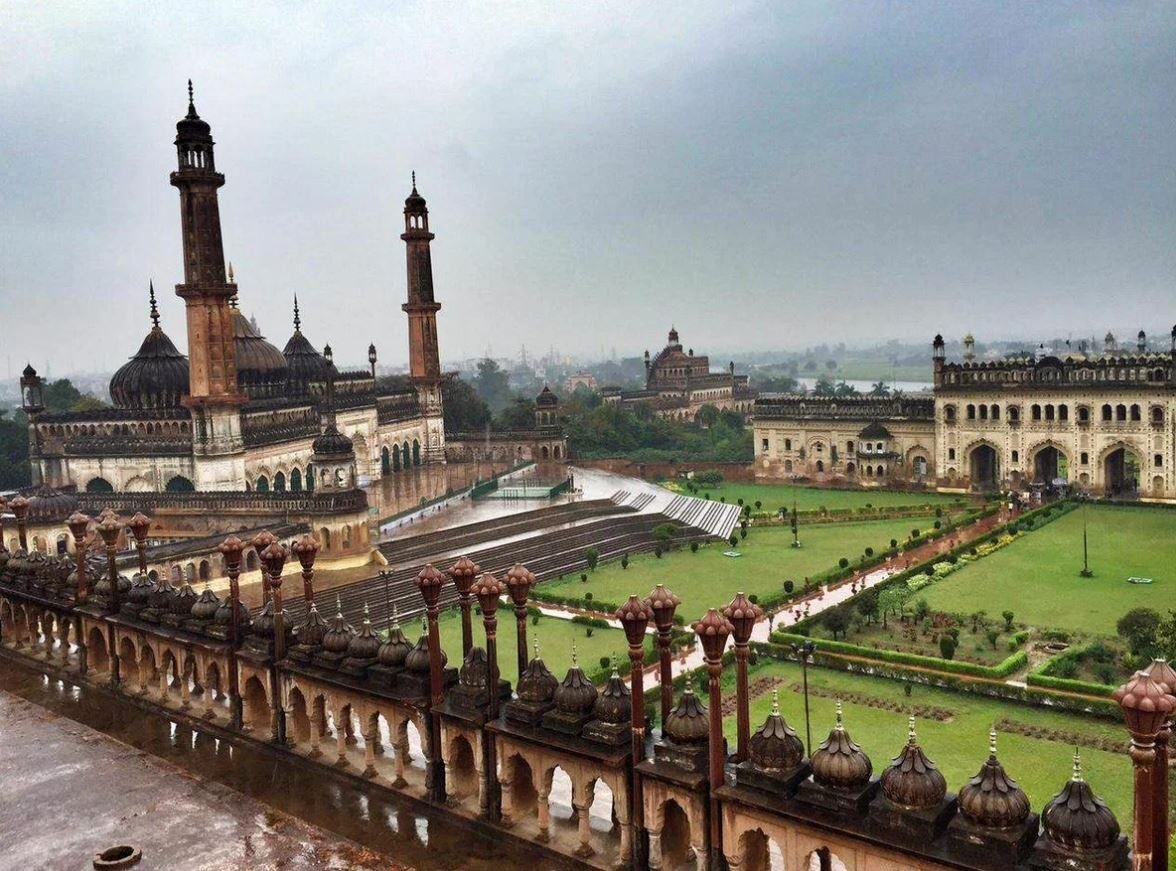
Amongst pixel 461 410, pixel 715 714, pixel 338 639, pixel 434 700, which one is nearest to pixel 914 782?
pixel 715 714

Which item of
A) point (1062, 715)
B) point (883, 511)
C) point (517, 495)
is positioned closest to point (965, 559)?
point (883, 511)

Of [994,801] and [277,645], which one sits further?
[277,645]

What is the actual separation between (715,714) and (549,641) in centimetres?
1579

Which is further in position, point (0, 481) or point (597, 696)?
point (0, 481)

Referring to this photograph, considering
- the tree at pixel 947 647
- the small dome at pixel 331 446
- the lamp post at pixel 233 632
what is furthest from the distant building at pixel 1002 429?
the lamp post at pixel 233 632

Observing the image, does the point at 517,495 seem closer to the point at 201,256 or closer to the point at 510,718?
the point at 201,256

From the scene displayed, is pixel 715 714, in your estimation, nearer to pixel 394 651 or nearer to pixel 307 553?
pixel 394 651

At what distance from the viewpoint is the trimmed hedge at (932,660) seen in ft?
62.3

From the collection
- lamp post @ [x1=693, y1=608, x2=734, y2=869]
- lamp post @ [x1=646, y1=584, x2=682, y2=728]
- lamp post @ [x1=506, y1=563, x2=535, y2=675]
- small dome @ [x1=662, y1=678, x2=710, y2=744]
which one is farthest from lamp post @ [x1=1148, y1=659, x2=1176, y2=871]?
lamp post @ [x1=506, y1=563, x2=535, y2=675]

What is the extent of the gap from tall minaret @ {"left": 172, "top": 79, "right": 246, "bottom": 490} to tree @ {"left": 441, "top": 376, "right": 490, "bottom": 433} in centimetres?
2693

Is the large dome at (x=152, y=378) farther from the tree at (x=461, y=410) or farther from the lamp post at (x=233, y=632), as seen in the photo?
the lamp post at (x=233, y=632)

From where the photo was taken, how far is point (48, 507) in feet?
94.3

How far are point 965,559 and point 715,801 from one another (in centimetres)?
2449

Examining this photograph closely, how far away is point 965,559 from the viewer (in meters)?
29.5
